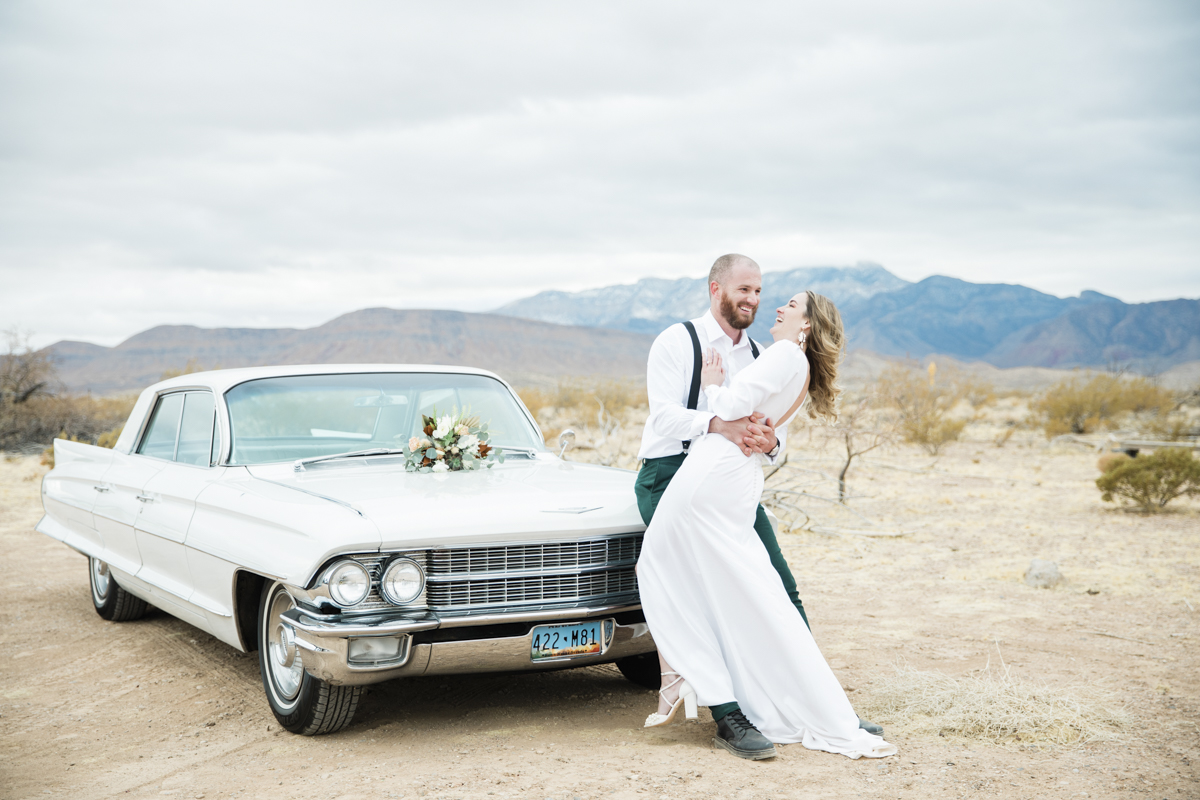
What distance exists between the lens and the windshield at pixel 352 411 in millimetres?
5016

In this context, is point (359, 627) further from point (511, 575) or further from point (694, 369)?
point (694, 369)

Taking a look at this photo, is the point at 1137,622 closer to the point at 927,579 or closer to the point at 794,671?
the point at 927,579

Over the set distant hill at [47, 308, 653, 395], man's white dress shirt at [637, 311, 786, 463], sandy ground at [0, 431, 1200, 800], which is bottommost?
sandy ground at [0, 431, 1200, 800]

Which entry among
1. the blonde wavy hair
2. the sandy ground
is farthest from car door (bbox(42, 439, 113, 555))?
the blonde wavy hair

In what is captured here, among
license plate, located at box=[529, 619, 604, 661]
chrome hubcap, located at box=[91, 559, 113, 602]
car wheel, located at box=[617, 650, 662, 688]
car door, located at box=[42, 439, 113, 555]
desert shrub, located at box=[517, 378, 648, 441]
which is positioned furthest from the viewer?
desert shrub, located at box=[517, 378, 648, 441]

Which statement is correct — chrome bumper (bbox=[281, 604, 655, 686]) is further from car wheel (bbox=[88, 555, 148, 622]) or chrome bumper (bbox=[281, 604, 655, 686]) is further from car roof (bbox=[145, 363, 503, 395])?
car wheel (bbox=[88, 555, 148, 622])

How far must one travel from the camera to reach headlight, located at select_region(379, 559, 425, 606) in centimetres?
366

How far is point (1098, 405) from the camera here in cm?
2541

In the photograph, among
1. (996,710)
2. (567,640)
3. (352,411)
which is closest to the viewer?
(567,640)

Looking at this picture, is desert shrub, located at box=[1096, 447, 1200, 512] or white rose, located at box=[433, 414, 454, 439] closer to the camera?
white rose, located at box=[433, 414, 454, 439]

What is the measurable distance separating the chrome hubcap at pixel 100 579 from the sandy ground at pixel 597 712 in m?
0.26

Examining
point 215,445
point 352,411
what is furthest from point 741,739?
point 215,445

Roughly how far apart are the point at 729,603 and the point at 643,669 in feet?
3.29


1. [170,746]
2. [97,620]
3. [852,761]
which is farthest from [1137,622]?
[97,620]
